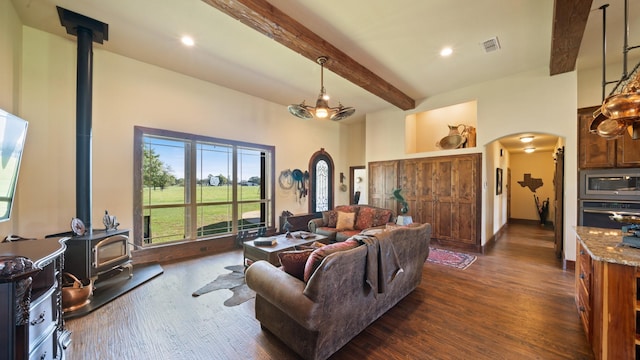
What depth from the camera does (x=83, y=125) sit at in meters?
3.11

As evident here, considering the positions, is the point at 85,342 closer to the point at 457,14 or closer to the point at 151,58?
the point at 151,58

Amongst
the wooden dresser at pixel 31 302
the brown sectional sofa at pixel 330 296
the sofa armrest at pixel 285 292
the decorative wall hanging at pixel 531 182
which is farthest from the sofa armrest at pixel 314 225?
the decorative wall hanging at pixel 531 182

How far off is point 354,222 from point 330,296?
136 inches

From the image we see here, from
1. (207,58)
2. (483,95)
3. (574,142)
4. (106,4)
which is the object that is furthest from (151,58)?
(574,142)

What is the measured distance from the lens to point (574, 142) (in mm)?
3939

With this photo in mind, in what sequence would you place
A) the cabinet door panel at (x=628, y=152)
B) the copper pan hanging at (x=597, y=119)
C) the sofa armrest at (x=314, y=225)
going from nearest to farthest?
1. the copper pan hanging at (x=597, y=119)
2. the cabinet door panel at (x=628, y=152)
3. the sofa armrest at (x=314, y=225)

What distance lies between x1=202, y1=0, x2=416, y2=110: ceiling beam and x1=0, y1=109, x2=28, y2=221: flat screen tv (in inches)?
84.0

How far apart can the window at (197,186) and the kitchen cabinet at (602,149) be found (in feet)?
19.9

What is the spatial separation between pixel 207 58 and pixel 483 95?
5.50m

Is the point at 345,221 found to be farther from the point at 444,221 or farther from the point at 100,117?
the point at 100,117

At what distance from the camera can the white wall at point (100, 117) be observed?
126 inches

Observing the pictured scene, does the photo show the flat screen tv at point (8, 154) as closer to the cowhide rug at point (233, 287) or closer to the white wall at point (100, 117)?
the white wall at point (100, 117)

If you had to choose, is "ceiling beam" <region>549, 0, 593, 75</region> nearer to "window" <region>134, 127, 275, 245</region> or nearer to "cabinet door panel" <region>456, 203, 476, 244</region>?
"cabinet door panel" <region>456, 203, 476, 244</region>

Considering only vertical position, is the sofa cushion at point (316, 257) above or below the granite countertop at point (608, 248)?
below
